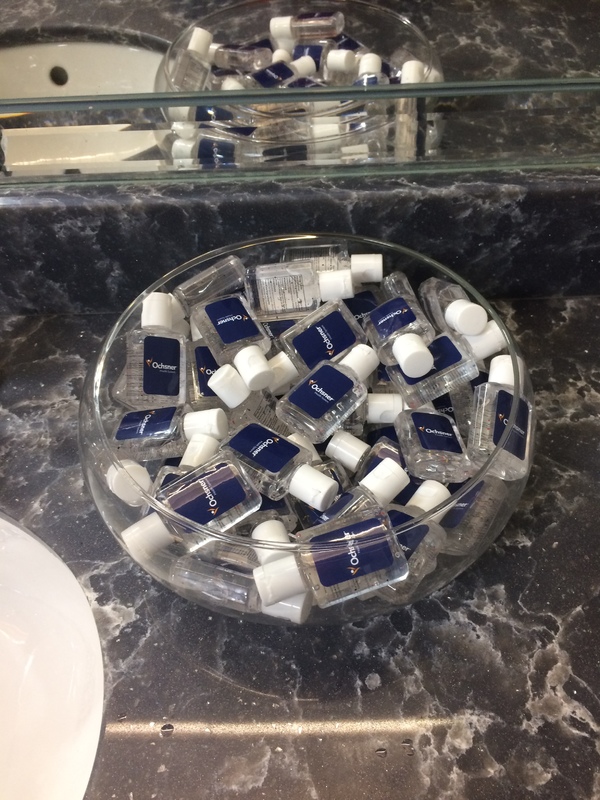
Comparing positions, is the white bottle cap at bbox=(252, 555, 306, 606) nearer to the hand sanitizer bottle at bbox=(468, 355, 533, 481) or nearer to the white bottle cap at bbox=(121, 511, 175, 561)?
the white bottle cap at bbox=(121, 511, 175, 561)

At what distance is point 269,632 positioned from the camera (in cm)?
64

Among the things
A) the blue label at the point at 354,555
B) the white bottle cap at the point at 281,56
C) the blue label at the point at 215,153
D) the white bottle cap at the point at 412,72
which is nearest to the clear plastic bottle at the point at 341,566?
the blue label at the point at 354,555

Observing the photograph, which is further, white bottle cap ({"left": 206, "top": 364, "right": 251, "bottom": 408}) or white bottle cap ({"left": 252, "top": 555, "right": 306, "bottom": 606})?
white bottle cap ({"left": 206, "top": 364, "right": 251, "bottom": 408})

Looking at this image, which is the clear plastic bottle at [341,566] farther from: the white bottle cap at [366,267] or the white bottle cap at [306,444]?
the white bottle cap at [366,267]

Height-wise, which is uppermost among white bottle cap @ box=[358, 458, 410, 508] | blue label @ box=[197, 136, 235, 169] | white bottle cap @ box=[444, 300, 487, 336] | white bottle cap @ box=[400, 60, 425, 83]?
white bottle cap @ box=[400, 60, 425, 83]

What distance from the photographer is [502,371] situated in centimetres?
70

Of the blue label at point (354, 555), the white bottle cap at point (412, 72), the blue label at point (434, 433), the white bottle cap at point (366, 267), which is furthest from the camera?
the white bottle cap at point (412, 72)

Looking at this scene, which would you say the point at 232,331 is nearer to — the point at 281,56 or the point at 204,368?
the point at 204,368

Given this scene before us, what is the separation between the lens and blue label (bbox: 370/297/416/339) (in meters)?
0.72

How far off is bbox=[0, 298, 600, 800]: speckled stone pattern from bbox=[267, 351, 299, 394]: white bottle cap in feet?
0.86

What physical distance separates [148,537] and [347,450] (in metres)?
0.23

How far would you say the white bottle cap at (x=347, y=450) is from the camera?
0.69 meters

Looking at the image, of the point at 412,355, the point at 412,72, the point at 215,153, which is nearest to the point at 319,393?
the point at 412,355

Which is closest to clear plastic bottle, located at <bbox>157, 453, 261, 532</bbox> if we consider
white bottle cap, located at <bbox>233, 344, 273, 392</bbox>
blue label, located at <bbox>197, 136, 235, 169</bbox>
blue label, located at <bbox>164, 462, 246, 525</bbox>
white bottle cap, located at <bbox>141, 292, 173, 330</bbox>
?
blue label, located at <bbox>164, 462, 246, 525</bbox>
